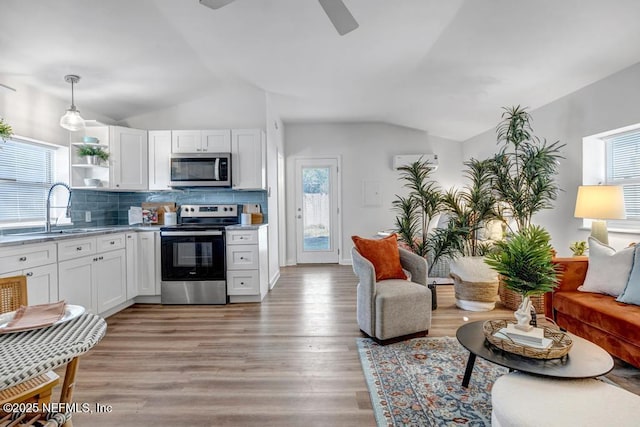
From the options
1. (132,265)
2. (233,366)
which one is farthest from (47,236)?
(233,366)

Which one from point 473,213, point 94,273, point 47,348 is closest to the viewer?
point 47,348

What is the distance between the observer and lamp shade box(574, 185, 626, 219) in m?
2.79

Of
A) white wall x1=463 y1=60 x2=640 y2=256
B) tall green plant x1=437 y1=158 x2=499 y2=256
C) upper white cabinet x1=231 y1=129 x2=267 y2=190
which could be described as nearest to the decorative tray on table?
tall green plant x1=437 y1=158 x2=499 y2=256

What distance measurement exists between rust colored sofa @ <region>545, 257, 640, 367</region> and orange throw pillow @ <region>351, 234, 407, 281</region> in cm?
126

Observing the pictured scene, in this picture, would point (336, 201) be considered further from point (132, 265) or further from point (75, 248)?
point (75, 248)

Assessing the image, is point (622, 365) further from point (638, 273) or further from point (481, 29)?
point (481, 29)

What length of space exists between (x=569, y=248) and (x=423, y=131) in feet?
11.2

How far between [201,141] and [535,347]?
155 inches

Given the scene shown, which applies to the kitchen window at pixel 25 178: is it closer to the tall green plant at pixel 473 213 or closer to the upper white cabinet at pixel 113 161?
the upper white cabinet at pixel 113 161

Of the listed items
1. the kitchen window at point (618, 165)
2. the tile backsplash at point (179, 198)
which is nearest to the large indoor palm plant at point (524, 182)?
the kitchen window at point (618, 165)

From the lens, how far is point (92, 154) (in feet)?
12.0

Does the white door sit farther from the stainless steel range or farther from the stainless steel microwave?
the stainless steel range

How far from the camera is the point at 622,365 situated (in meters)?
2.24

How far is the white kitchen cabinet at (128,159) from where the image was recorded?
3920 mm
